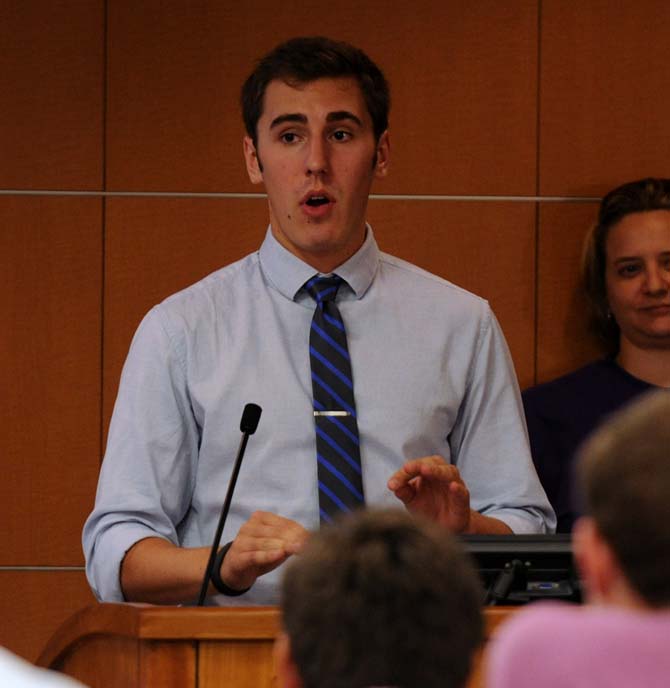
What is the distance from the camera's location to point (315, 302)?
319 centimetres

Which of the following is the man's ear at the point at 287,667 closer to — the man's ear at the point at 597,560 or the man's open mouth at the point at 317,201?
the man's ear at the point at 597,560

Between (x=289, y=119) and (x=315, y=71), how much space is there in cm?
13

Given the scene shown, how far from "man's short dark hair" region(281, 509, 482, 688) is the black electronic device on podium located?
3.48 feet

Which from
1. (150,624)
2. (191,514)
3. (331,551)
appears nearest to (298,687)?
(331,551)

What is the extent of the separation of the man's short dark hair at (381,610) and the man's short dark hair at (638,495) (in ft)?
0.41

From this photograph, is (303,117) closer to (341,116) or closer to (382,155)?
(341,116)

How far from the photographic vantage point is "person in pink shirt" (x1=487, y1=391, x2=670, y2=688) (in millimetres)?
1025

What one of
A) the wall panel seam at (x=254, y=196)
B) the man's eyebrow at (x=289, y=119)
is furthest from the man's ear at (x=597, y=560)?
the wall panel seam at (x=254, y=196)

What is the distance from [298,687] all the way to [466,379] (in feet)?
6.96

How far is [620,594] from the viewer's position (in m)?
1.09

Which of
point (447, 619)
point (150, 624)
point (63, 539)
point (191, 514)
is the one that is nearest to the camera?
point (447, 619)

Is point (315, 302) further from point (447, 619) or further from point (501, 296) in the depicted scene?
point (447, 619)

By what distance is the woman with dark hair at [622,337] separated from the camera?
13.2ft

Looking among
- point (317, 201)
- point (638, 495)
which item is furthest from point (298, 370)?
point (638, 495)
